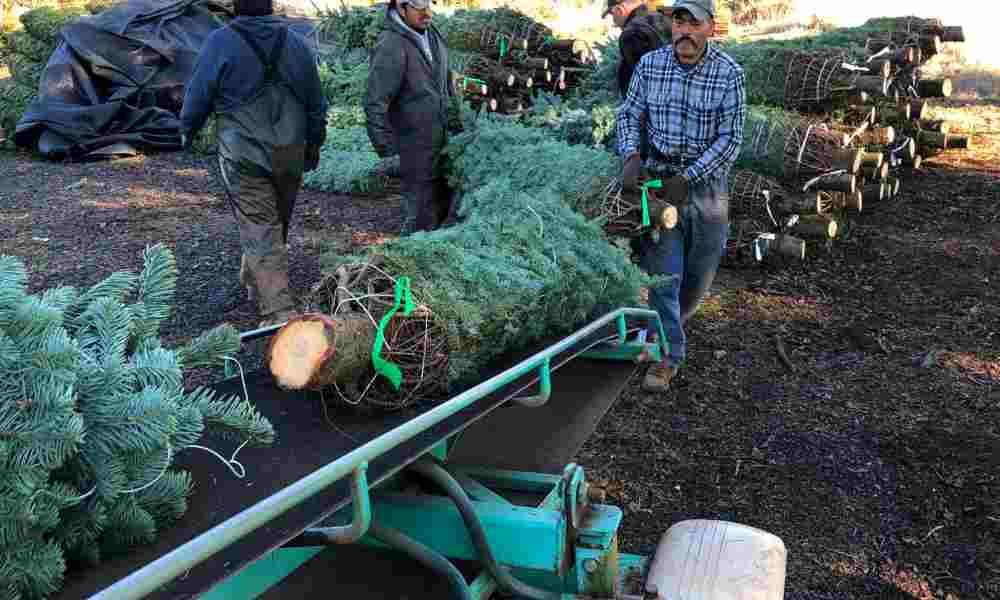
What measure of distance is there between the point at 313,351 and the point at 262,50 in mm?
3346

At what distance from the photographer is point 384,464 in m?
2.35

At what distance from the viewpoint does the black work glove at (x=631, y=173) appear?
15.3ft

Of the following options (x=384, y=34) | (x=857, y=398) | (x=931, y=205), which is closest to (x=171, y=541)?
Result: (x=857, y=398)

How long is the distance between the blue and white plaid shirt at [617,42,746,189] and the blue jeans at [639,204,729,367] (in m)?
0.25

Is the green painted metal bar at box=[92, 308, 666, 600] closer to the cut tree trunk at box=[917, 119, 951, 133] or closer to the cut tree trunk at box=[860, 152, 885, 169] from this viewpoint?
the cut tree trunk at box=[860, 152, 885, 169]

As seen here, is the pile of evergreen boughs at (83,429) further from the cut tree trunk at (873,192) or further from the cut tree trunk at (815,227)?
the cut tree trunk at (873,192)

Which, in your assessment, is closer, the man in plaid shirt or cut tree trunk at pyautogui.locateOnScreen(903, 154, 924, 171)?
the man in plaid shirt

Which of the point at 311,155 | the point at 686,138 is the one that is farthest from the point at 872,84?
the point at 311,155

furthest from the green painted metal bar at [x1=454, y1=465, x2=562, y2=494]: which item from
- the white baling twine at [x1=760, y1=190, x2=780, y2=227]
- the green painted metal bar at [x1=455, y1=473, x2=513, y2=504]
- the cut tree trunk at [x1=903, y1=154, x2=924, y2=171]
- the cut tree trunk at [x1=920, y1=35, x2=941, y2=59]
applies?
the cut tree trunk at [x1=903, y1=154, x2=924, y2=171]

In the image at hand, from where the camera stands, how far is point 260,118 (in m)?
5.41

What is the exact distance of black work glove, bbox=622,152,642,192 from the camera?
4.68 meters

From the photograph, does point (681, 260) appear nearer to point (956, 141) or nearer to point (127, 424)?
point (127, 424)

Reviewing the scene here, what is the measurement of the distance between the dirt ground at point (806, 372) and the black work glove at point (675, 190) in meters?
1.29

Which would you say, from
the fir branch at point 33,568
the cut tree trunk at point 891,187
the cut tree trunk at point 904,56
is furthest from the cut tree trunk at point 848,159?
the fir branch at point 33,568
